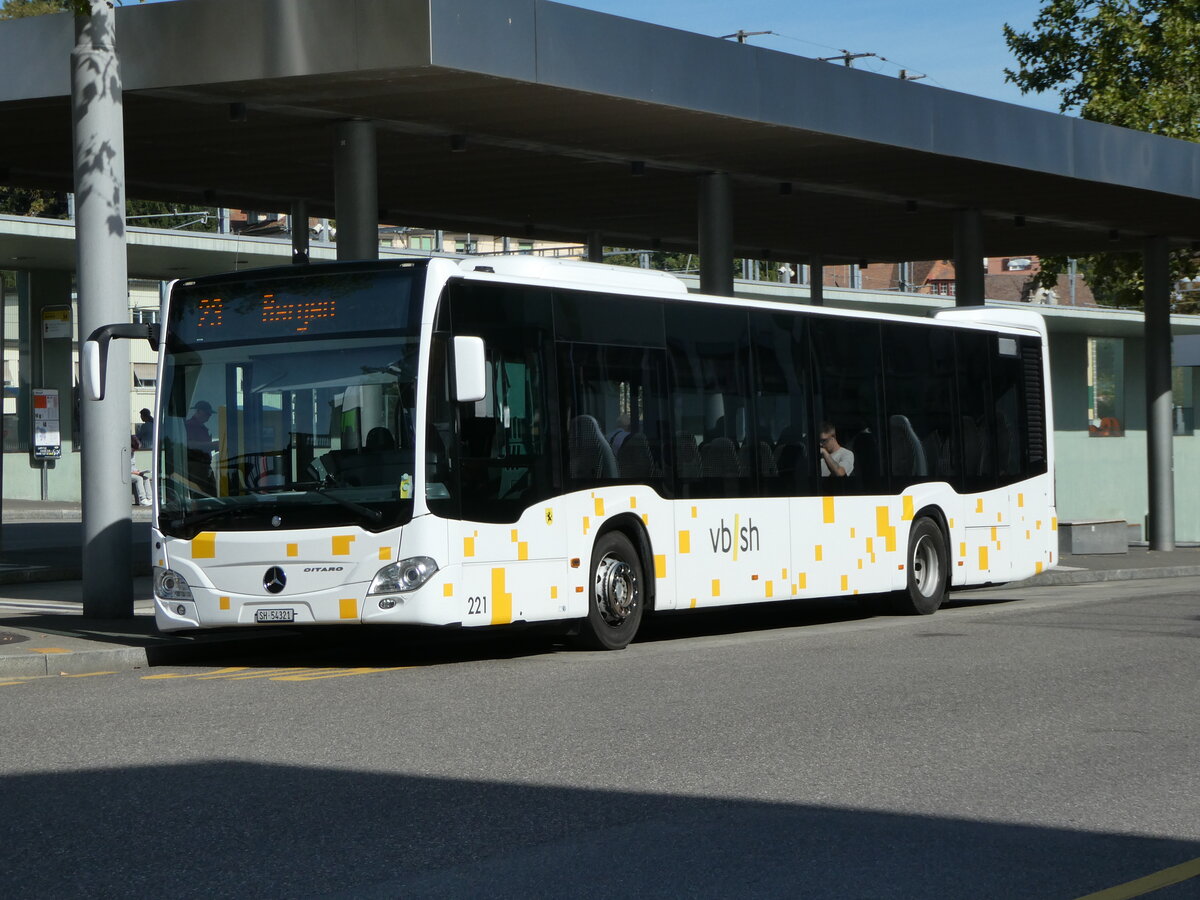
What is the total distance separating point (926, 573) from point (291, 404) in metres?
7.99

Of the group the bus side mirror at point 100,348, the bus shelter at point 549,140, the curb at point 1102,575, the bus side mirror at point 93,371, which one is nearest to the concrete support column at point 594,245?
the bus shelter at point 549,140

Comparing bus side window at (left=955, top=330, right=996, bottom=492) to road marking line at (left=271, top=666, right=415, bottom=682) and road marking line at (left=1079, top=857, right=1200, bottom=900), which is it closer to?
road marking line at (left=271, top=666, right=415, bottom=682)

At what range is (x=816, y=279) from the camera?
33.2 meters

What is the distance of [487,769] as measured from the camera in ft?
26.9

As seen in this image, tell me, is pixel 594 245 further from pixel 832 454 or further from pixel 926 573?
pixel 832 454

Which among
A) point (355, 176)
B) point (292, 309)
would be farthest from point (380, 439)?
point (355, 176)

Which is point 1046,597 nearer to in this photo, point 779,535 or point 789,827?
point 779,535

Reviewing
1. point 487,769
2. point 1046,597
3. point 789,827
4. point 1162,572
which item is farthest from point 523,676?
point 1162,572

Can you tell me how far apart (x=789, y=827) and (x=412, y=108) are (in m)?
13.3

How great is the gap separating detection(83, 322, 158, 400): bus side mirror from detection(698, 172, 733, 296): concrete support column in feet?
36.1

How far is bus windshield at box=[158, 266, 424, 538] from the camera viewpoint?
12648mm

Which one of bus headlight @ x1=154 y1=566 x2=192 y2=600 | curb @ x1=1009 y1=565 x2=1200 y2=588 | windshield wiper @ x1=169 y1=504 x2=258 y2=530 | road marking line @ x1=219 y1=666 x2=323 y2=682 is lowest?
curb @ x1=1009 y1=565 x2=1200 y2=588

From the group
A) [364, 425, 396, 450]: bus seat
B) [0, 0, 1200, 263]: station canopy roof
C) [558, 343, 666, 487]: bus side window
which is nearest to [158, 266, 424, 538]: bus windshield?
[364, 425, 396, 450]: bus seat

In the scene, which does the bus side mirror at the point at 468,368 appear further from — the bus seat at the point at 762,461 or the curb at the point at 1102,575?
A: the curb at the point at 1102,575
